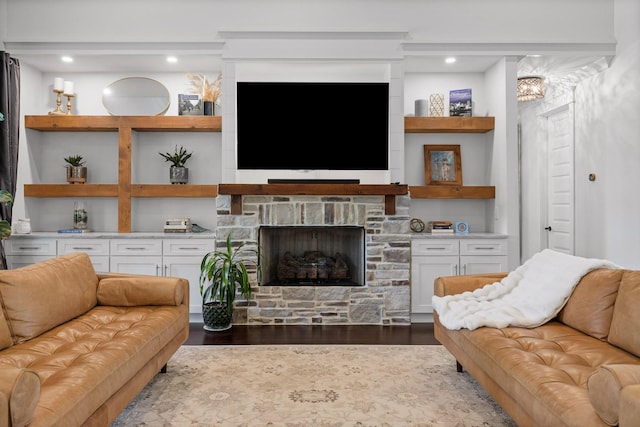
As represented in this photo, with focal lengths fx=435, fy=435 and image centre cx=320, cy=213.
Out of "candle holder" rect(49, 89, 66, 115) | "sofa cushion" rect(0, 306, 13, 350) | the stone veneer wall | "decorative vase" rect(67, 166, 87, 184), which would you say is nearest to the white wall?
"candle holder" rect(49, 89, 66, 115)

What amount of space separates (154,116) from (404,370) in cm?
342

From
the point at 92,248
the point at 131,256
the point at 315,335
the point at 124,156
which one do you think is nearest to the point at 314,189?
the point at 315,335

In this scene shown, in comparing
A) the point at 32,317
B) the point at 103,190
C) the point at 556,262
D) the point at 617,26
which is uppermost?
the point at 617,26

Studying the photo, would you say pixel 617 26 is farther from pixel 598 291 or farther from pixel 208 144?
pixel 208 144

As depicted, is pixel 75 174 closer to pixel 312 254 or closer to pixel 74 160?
pixel 74 160

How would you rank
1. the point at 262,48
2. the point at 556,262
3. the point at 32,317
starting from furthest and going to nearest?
the point at 262,48 → the point at 556,262 → the point at 32,317

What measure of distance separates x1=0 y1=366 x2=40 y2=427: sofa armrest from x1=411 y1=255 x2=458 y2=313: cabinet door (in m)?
3.41

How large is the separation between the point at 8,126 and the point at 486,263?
15.7 ft

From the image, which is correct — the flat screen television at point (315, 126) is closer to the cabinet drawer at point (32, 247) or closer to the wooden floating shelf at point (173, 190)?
the wooden floating shelf at point (173, 190)

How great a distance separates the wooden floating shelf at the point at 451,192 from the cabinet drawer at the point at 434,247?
55 cm

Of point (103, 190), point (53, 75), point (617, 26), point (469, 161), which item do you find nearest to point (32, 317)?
point (103, 190)

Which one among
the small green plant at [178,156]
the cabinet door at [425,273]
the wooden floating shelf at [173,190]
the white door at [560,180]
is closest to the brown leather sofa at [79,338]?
the wooden floating shelf at [173,190]

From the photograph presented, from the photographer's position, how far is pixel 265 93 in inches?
169

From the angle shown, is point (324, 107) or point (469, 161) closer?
point (324, 107)
